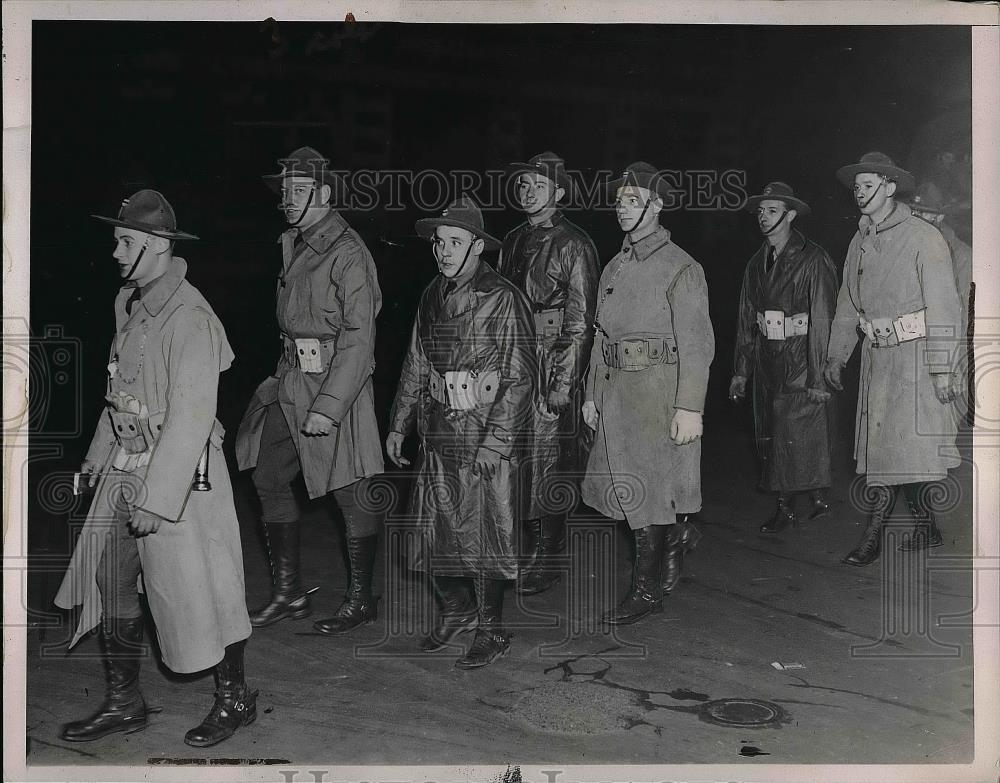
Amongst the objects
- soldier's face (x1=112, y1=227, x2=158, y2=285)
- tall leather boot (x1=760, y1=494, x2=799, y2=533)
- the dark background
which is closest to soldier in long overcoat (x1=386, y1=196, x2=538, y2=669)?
the dark background

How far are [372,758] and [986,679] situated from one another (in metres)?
2.68

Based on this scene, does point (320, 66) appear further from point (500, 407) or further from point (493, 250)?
point (500, 407)

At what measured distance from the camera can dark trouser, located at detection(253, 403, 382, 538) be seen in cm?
583

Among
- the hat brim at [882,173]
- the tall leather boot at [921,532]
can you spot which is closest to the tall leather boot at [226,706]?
the tall leather boot at [921,532]

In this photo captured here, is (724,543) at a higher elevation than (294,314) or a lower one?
lower

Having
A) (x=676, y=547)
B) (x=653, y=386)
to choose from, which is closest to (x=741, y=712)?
(x=676, y=547)

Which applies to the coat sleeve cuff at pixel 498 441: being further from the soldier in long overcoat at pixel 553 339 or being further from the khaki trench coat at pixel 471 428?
the soldier in long overcoat at pixel 553 339

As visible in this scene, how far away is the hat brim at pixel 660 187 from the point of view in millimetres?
5730

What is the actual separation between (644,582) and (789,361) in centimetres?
133

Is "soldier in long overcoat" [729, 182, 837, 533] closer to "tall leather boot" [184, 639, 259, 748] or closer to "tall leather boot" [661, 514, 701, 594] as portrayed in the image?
"tall leather boot" [661, 514, 701, 594]

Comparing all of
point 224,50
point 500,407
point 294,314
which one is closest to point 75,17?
point 224,50

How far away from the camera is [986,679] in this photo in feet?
18.1

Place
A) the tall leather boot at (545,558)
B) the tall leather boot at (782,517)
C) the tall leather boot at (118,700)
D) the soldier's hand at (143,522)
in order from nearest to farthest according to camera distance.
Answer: the soldier's hand at (143,522) < the tall leather boot at (118,700) < the tall leather boot at (545,558) < the tall leather boot at (782,517)

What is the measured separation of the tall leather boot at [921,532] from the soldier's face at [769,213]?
1438 mm
